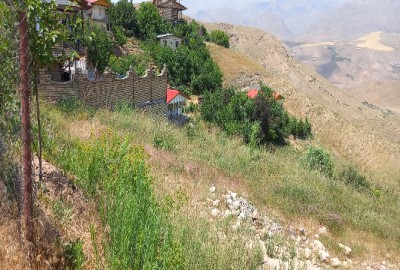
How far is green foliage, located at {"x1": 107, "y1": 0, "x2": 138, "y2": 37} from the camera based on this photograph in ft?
150

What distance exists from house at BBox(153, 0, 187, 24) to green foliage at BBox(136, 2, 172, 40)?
152 inches

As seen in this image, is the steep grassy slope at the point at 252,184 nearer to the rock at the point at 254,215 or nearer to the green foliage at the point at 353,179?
the rock at the point at 254,215

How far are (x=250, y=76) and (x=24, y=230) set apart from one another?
43023 mm

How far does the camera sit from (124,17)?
152ft

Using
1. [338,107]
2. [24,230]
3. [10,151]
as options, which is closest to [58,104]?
[10,151]

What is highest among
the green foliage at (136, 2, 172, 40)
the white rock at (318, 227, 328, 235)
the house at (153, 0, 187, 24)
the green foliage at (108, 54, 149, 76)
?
the house at (153, 0, 187, 24)

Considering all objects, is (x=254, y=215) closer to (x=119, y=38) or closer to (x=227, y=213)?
(x=227, y=213)

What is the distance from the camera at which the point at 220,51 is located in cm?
5119

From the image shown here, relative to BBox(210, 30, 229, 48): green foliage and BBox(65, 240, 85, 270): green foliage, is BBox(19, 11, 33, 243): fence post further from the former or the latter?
BBox(210, 30, 229, 48): green foliage

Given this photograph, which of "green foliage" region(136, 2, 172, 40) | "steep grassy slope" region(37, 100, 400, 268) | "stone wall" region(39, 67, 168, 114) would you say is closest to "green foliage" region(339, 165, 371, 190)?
"steep grassy slope" region(37, 100, 400, 268)

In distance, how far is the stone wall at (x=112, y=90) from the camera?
615 inches

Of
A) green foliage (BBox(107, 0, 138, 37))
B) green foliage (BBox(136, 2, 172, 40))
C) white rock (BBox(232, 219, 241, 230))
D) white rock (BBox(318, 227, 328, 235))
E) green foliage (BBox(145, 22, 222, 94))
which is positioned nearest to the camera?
white rock (BBox(232, 219, 241, 230))

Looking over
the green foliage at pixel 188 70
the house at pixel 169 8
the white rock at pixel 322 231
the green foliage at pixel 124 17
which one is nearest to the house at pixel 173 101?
the green foliage at pixel 188 70

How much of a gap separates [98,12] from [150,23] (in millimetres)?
8106
